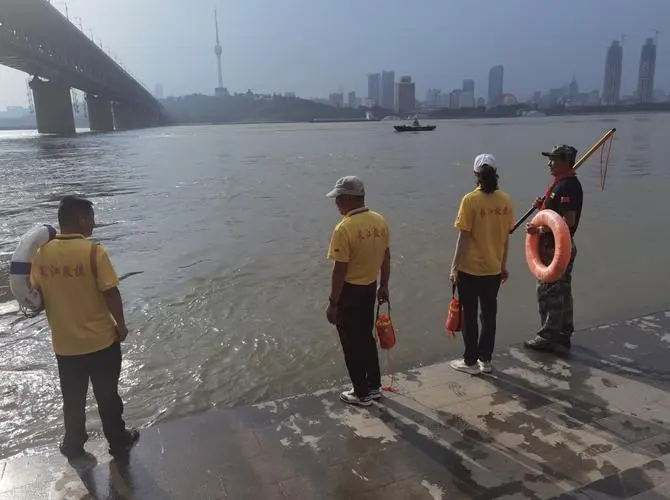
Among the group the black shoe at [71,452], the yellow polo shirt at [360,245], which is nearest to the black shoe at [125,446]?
the black shoe at [71,452]

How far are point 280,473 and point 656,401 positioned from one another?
9.68 ft

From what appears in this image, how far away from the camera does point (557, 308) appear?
5.17m

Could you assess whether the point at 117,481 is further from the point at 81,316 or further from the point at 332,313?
the point at 332,313

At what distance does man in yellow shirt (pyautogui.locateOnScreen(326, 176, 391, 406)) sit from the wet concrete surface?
0.29 m

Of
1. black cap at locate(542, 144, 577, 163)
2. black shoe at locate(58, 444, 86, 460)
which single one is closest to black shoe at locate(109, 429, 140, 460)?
black shoe at locate(58, 444, 86, 460)

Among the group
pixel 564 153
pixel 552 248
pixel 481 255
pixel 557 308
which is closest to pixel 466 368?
pixel 481 255

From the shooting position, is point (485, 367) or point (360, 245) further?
point (485, 367)

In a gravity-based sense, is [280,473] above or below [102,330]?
below

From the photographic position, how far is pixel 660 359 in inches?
194

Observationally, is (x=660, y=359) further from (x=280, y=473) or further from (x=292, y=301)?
(x=292, y=301)

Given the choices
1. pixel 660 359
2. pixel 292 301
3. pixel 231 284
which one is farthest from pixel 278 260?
pixel 660 359

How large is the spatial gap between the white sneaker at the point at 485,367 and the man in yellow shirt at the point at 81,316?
9.72 feet

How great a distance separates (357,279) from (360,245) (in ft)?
0.93

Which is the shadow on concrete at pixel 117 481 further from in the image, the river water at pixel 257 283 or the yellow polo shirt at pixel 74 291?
the river water at pixel 257 283
